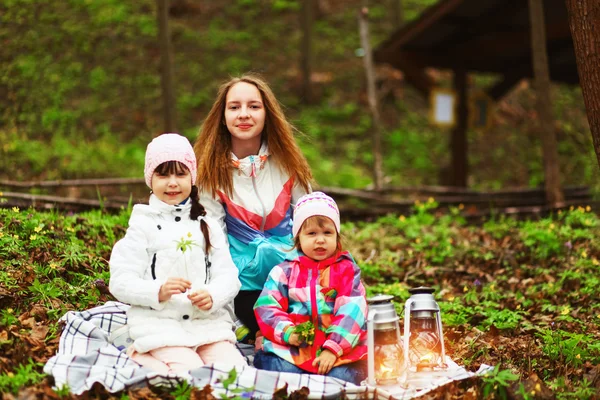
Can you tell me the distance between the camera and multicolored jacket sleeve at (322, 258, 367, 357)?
3.78m

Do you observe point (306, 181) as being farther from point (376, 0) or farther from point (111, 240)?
point (376, 0)

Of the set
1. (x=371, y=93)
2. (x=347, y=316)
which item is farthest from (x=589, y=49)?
(x=371, y=93)

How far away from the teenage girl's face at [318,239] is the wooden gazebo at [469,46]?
7403mm

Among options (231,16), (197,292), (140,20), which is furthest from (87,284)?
A: (231,16)

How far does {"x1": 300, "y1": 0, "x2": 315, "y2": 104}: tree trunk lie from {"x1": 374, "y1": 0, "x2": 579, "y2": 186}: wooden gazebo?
4.82 meters

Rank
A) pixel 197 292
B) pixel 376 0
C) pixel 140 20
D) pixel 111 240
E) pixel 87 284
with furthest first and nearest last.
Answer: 1. pixel 376 0
2. pixel 140 20
3. pixel 111 240
4. pixel 87 284
5. pixel 197 292

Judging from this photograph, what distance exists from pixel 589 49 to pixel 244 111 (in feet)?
7.83

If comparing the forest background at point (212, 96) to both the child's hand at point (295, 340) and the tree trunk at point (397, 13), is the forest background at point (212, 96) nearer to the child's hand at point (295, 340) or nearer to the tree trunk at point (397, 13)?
the tree trunk at point (397, 13)

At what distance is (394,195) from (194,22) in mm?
9310

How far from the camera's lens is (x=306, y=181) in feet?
16.3

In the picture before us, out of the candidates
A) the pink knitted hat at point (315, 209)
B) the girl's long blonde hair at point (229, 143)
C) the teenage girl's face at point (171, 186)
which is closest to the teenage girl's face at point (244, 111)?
the girl's long blonde hair at point (229, 143)

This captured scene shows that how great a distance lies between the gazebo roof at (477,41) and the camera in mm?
10586

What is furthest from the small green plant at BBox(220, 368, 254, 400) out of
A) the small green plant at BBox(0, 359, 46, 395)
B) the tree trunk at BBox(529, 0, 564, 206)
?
the tree trunk at BBox(529, 0, 564, 206)

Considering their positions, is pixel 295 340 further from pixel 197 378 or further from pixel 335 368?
pixel 197 378
